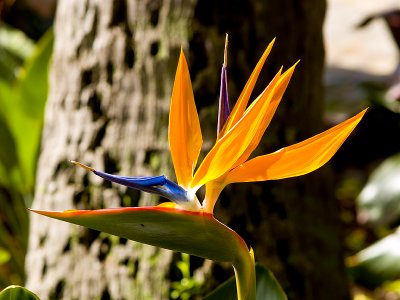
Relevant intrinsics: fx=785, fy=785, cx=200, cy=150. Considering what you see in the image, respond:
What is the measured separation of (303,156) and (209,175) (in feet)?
0.27

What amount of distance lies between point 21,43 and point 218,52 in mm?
1817

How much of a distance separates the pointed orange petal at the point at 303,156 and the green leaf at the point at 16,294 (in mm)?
320

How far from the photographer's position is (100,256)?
1.30 m

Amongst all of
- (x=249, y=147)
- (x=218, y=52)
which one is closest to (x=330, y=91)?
(x=218, y=52)

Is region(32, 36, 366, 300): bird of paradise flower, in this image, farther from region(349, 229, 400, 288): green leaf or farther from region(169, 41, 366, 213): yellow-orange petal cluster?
region(349, 229, 400, 288): green leaf

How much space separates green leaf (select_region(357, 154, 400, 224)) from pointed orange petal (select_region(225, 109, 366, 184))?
3.92ft

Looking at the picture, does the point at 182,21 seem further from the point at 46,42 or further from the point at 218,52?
the point at 46,42

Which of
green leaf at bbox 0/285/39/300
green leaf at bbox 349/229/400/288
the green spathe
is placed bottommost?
green leaf at bbox 349/229/400/288

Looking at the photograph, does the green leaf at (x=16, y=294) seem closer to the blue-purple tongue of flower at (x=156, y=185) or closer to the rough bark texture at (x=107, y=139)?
the blue-purple tongue of flower at (x=156, y=185)

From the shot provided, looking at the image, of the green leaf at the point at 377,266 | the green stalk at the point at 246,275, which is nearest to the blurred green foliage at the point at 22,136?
→ the green leaf at the point at 377,266

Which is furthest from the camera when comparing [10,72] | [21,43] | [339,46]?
[339,46]

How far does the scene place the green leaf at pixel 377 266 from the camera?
65.5 inches

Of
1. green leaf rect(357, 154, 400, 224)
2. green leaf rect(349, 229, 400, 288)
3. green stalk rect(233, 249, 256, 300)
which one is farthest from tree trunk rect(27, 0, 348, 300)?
green stalk rect(233, 249, 256, 300)

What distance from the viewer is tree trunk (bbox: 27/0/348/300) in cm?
131
